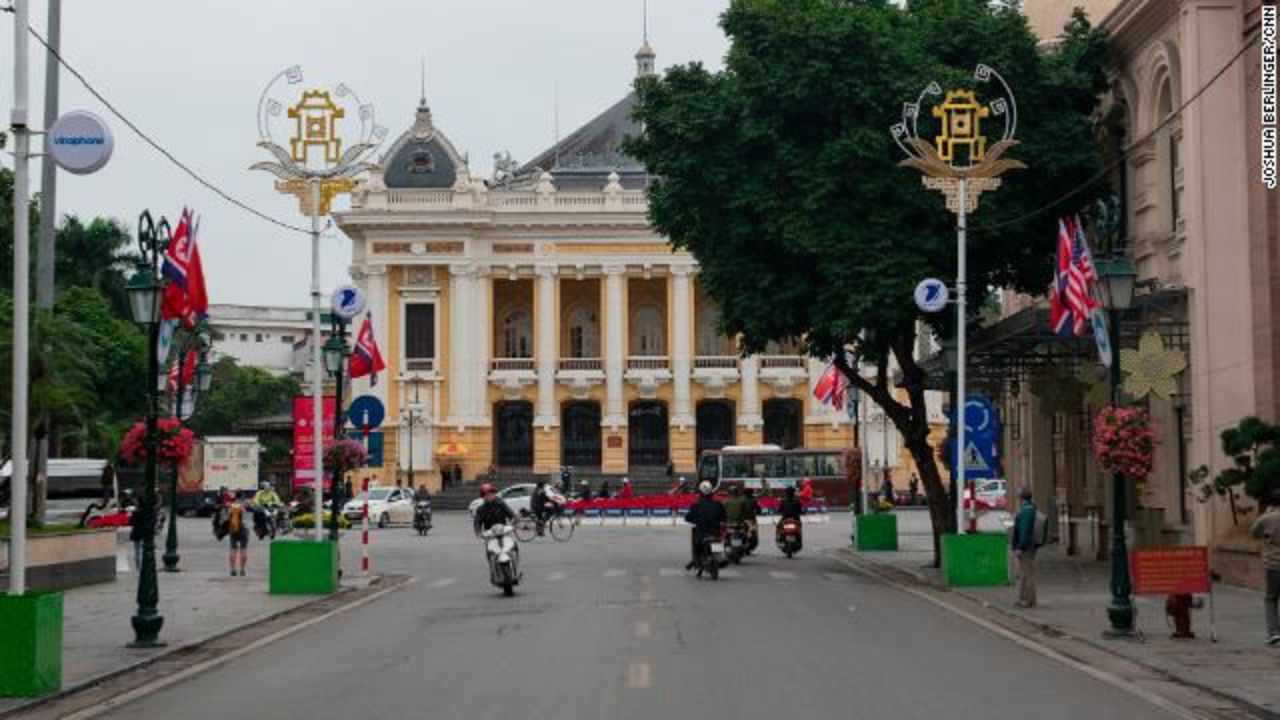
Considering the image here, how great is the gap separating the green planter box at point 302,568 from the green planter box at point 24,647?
513 inches

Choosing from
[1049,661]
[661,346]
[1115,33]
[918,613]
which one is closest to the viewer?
[1049,661]

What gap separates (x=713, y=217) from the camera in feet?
115

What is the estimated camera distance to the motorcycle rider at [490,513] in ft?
→ 89.9

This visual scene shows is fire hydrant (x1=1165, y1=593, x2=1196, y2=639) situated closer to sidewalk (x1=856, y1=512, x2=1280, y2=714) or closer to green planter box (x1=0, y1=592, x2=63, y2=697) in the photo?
sidewalk (x1=856, y1=512, x2=1280, y2=714)

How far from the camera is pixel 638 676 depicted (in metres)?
15.7

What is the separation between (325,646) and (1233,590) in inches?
571

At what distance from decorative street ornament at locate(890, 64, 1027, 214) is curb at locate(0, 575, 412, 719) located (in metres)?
12.1

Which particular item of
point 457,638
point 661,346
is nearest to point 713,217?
point 457,638

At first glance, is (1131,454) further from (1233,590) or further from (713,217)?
(713,217)

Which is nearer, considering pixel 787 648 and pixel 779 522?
pixel 787 648

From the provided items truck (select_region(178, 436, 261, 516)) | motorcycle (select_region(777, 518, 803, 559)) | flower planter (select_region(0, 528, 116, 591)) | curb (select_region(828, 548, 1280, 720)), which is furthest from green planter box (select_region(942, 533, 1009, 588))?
truck (select_region(178, 436, 261, 516))

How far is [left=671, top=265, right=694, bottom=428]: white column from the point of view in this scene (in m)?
86.5

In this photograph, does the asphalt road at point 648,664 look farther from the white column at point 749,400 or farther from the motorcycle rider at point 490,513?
the white column at point 749,400

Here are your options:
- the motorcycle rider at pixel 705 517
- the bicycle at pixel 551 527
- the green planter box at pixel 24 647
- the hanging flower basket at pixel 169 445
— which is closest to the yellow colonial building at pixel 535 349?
the bicycle at pixel 551 527
